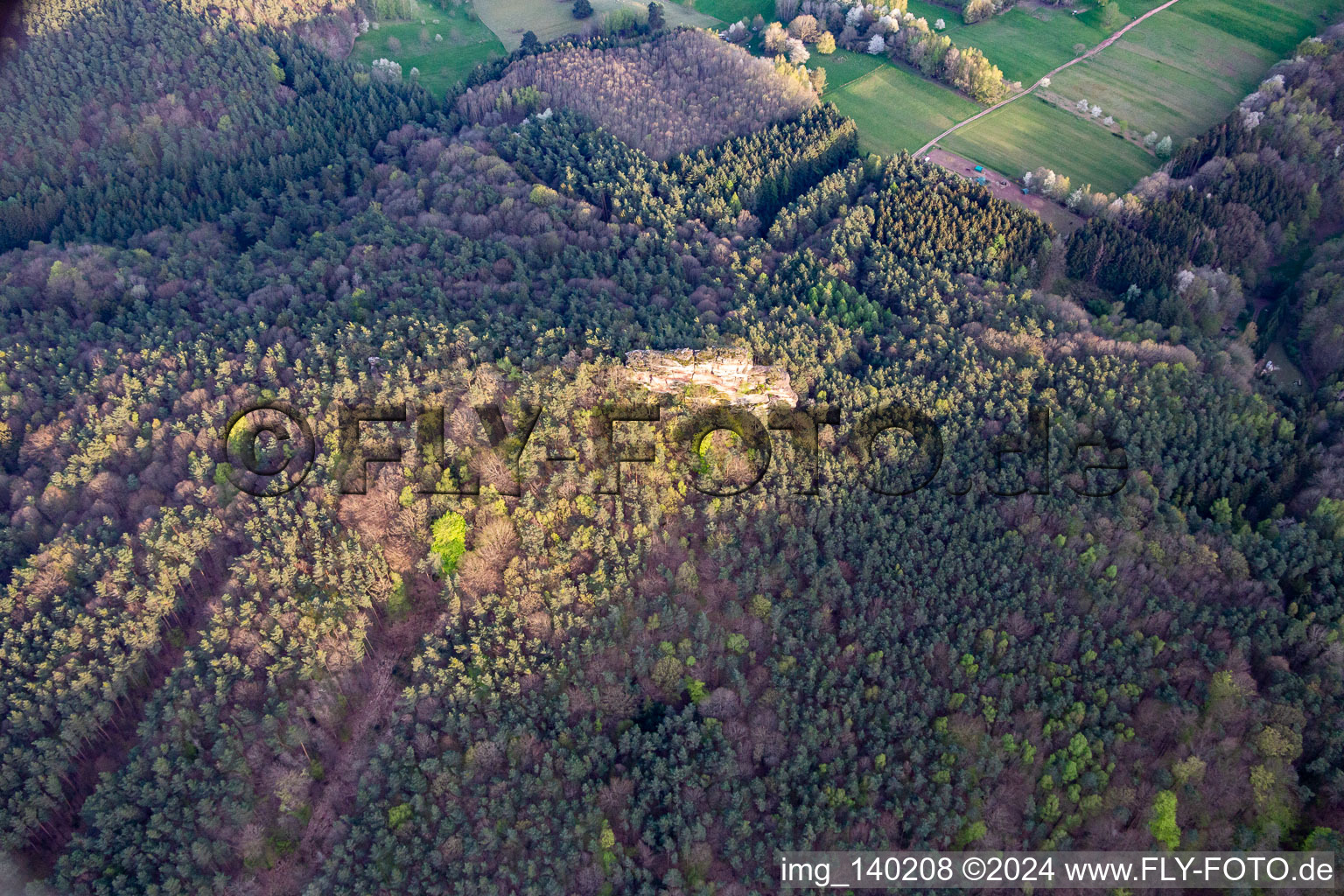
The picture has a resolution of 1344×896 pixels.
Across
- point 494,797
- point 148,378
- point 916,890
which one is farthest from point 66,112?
point 916,890

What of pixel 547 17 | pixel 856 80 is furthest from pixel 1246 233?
pixel 547 17

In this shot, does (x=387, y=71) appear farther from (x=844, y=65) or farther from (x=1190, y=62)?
(x=1190, y=62)

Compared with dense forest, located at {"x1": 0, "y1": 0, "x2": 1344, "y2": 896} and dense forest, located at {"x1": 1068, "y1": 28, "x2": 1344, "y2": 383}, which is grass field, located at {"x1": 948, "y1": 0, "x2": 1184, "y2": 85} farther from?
dense forest, located at {"x1": 0, "y1": 0, "x2": 1344, "y2": 896}

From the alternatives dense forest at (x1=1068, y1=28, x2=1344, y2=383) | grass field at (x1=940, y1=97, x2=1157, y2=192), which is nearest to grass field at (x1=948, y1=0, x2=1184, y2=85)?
grass field at (x1=940, y1=97, x2=1157, y2=192)

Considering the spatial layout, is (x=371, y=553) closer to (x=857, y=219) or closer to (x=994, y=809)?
(x=994, y=809)

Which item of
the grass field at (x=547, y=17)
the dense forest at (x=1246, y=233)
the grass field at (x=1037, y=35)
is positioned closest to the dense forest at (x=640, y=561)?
the dense forest at (x=1246, y=233)
